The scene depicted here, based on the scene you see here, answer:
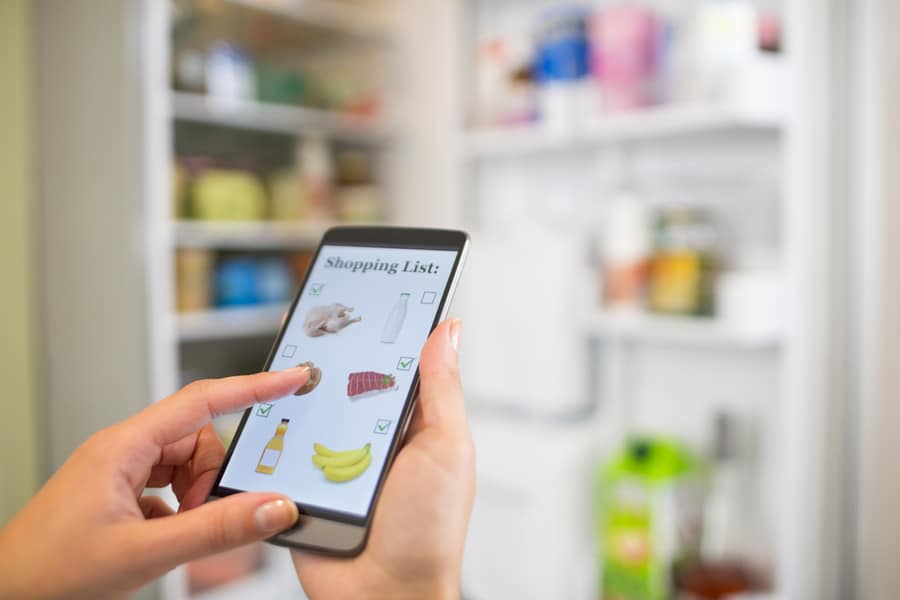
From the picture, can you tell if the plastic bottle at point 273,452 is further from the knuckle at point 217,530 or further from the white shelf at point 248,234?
the white shelf at point 248,234

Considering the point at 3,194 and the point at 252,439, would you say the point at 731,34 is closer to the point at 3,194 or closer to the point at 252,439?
the point at 252,439

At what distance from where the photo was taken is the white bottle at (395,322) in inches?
21.5

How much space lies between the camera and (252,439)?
55 cm

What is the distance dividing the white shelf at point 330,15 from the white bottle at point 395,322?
44.8 inches

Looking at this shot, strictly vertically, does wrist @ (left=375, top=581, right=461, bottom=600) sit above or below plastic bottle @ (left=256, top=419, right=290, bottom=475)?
below

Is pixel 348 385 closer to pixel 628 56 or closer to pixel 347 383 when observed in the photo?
pixel 347 383

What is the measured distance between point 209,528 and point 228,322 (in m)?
1.09

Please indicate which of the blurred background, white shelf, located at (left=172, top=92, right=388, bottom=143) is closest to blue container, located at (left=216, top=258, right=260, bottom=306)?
the blurred background

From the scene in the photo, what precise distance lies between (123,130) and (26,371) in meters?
0.39

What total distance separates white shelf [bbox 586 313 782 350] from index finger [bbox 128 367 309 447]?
796 mm

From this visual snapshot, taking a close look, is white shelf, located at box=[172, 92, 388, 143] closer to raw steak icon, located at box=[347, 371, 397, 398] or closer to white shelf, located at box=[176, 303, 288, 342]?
white shelf, located at box=[176, 303, 288, 342]

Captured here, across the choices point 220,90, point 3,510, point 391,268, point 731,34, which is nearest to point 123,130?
point 220,90

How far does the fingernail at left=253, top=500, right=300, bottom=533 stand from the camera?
46 centimetres

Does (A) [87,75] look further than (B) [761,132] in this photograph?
No
